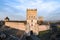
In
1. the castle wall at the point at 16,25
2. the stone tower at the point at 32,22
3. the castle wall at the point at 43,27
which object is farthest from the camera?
the castle wall at the point at 43,27

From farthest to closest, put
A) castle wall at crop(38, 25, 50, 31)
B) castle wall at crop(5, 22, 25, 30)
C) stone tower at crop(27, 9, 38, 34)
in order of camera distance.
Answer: castle wall at crop(38, 25, 50, 31)
castle wall at crop(5, 22, 25, 30)
stone tower at crop(27, 9, 38, 34)

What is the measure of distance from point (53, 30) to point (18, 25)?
9.93 m

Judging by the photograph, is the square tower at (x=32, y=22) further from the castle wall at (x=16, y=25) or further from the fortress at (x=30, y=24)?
the castle wall at (x=16, y=25)

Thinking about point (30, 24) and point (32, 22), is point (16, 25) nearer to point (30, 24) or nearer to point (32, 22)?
point (30, 24)

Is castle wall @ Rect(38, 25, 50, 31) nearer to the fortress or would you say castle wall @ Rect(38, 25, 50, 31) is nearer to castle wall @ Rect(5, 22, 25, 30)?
the fortress

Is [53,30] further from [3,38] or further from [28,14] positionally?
[3,38]

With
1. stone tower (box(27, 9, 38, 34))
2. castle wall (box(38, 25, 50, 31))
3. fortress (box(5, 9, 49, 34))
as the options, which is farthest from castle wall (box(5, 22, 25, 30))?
castle wall (box(38, 25, 50, 31))

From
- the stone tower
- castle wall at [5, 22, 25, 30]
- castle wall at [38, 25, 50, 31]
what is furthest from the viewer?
castle wall at [38, 25, 50, 31]

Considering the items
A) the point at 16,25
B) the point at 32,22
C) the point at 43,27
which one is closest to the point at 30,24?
the point at 32,22

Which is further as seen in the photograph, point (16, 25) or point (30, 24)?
point (16, 25)

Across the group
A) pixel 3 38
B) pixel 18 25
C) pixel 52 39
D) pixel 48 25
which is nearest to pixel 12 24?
pixel 18 25

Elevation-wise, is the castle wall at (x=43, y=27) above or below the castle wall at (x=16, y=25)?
below

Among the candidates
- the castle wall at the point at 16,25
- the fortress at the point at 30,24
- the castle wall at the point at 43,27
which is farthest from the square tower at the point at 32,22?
the castle wall at the point at 43,27

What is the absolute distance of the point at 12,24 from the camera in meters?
50.1
